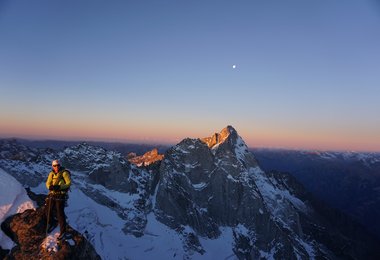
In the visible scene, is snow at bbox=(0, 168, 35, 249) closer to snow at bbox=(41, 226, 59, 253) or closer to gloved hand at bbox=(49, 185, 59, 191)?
snow at bbox=(41, 226, 59, 253)

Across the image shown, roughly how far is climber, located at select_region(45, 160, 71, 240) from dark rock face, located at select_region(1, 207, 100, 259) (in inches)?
29.0

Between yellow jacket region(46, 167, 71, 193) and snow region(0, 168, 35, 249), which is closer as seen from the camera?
yellow jacket region(46, 167, 71, 193)

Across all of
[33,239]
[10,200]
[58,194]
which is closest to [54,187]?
[58,194]

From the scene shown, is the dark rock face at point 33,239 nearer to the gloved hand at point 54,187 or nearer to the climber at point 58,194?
the climber at point 58,194

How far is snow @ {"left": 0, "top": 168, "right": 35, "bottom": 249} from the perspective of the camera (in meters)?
27.6

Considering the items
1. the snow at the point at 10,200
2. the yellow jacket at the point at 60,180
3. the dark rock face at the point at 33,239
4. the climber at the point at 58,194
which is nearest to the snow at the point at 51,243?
the dark rock face at the point at 33,239

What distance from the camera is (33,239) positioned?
2603 centimetres

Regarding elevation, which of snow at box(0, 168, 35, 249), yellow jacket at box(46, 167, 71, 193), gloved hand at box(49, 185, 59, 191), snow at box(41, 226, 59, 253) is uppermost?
yellow jacket at box(46, 167, 71, 193)

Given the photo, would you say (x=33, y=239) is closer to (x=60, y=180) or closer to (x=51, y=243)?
(x=51, y=243)

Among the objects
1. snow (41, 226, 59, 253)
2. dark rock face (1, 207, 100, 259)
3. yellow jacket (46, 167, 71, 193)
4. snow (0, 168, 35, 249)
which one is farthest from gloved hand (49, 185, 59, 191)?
snow (0, 168, 35, 249)

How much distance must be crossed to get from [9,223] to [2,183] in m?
3.15

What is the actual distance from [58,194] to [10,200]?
14.6ft

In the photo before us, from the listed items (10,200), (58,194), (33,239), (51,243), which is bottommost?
(51,243)

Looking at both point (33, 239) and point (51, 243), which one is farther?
point (33, 239)
